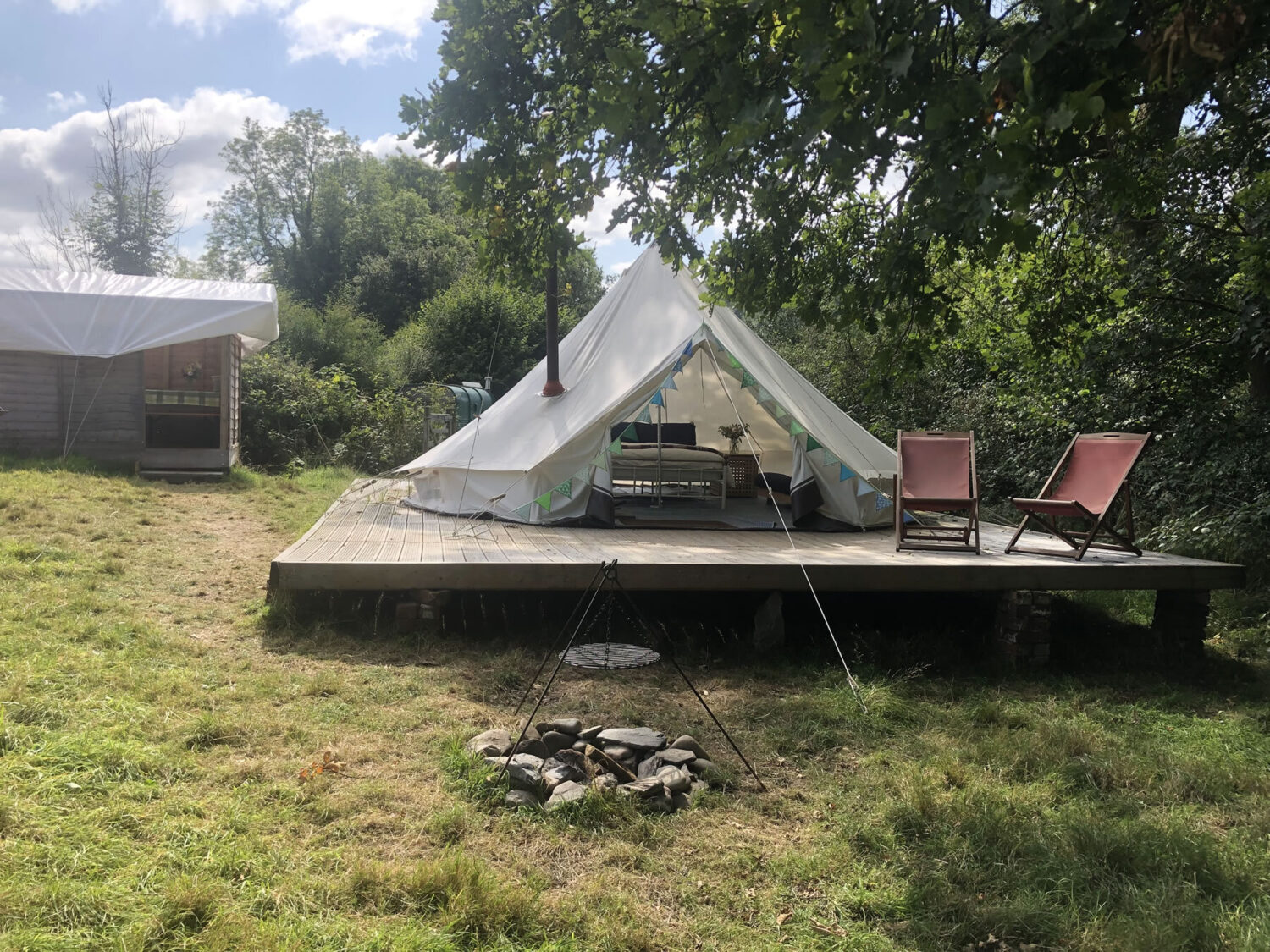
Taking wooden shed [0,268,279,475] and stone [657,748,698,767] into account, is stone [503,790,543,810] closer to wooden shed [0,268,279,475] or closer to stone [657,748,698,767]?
stone [657,748,698,767]

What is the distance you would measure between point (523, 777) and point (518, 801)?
94 mm

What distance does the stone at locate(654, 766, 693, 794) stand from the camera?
8.51 feet

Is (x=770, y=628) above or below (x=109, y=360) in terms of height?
below

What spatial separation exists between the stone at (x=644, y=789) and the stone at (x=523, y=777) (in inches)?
9.5

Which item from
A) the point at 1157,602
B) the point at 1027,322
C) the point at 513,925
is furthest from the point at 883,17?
the point at 1157,602

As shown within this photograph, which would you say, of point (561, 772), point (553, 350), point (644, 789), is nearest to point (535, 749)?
point (561, 772)

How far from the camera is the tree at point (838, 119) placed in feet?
6.94

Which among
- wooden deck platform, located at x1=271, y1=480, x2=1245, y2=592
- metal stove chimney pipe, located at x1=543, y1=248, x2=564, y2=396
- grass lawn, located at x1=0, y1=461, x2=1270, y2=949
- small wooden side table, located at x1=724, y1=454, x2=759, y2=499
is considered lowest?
grass lawn, located at x1=0, y1=461, x2=1270, y2=949

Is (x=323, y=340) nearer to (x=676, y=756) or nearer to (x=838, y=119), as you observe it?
(x=676, y=756)

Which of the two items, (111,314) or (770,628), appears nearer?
(770,628)

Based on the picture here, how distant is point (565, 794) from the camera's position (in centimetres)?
251

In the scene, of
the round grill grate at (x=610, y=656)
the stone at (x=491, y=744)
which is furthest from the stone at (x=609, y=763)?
the round grill grate at (x=610, y=656)

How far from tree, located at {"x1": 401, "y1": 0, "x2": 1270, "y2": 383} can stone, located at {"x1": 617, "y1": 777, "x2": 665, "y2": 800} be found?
5.67 ft

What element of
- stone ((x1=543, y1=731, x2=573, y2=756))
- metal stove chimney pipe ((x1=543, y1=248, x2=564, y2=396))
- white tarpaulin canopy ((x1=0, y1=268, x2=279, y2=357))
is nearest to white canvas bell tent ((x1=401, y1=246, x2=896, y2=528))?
metal stove chimney pipe ((x1=543, y1=248, x2=564, y2=396))
